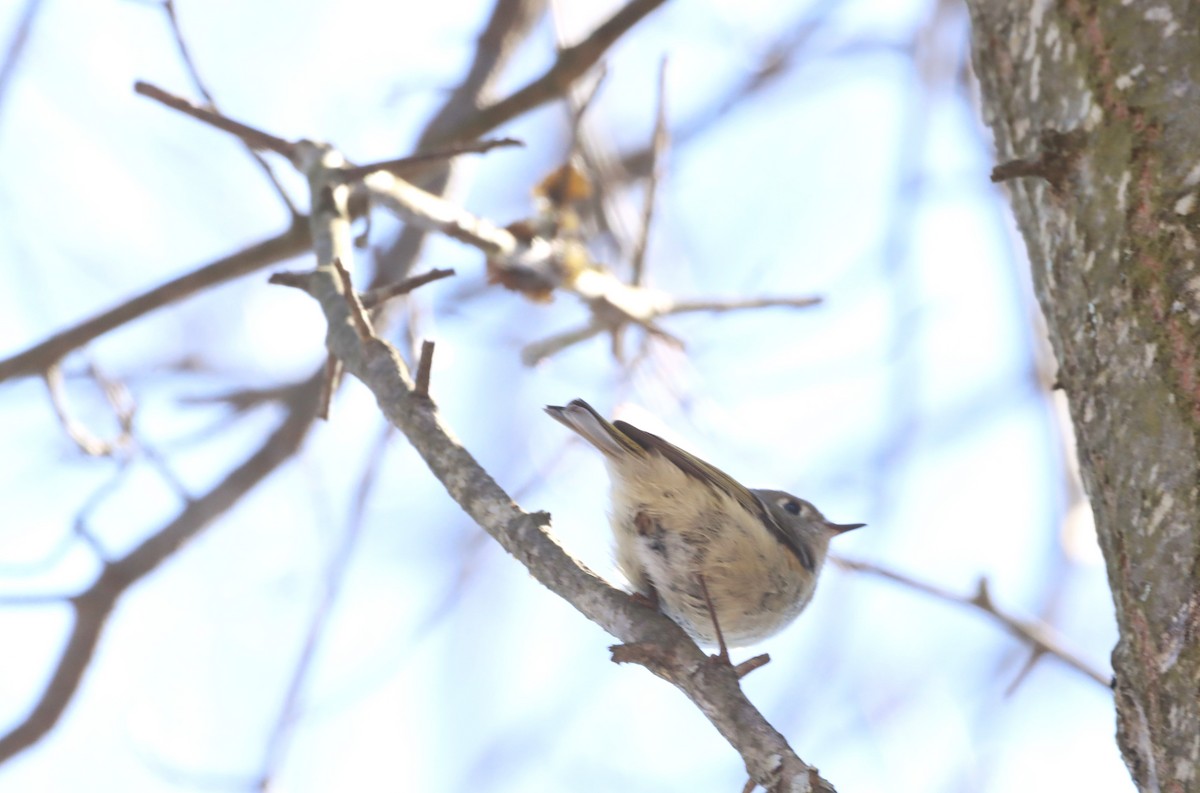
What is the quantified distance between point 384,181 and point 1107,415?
4.57 feet

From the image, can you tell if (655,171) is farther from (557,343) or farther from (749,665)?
(749,665)

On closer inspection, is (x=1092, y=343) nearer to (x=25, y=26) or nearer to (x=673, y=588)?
(x=673, y=588)

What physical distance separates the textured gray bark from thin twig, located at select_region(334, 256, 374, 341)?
2.99 feet

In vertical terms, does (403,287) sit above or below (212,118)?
below

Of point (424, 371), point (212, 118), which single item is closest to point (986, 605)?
point (424, 371)

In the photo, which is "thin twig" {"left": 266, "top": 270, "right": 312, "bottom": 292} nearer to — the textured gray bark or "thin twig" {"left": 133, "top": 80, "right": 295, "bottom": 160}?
"thin twig" {"left": 133, "top": 80, "right": 295, "bottom": 160}

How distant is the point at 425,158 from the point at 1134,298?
1044mm

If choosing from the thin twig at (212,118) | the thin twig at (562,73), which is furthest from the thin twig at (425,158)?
the thin twig at (562,73)

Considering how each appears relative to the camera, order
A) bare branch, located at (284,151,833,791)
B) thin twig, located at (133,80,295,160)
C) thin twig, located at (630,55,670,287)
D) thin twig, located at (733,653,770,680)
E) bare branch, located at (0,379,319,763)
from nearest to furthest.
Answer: bare branch, located at (284,151,833,791)
thin twig, located at (733,653,770,680)
thin twig, located at (133,80,295,160)
bare branch, located at (0,379,319,763)
thin twig, located at (630,55,670,287)

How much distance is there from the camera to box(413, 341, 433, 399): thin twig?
142 cm

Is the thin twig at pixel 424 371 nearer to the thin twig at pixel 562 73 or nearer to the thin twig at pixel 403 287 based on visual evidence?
the thin twig at pixel 403 287

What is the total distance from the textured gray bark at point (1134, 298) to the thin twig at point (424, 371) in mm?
819

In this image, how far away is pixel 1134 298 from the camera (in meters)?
1.43

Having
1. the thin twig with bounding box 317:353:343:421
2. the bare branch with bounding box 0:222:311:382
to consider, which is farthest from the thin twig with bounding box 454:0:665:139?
the thin twig with bounding box 317:353:343:421
